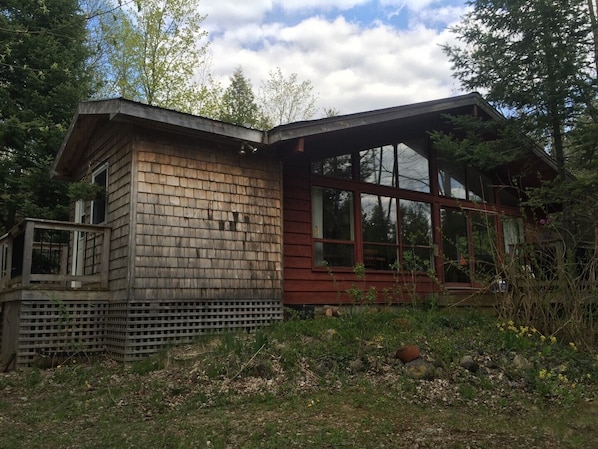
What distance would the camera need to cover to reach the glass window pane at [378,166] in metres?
10.3

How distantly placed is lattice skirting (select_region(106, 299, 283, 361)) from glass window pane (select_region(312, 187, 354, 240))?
6.58ft

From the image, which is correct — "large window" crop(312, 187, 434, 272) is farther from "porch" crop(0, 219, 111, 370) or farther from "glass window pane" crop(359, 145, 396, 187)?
"porch" crop(0, 219, 111, 370)

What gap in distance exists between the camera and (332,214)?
9641mm

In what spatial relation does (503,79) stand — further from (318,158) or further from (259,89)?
(259,89)

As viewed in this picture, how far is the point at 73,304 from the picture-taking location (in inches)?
289

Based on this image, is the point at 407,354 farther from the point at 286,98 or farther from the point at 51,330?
the point at 286,98

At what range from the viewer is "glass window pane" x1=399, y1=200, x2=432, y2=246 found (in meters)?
10.7

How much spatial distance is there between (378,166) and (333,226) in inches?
72.9

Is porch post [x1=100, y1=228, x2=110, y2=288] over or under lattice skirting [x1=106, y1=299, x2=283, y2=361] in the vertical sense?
over

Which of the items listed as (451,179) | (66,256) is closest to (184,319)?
(66,256)

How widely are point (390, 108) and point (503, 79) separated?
80.8 inches

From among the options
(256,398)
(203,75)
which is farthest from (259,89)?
(256,398)

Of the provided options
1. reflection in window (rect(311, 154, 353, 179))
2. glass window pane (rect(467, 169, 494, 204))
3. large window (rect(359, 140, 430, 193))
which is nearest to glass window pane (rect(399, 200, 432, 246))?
large window (rect(359, 140, 430, 193))

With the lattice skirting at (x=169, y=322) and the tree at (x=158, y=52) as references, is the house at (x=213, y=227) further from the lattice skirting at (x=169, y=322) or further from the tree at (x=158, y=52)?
the tree at (x=158, y=52)
